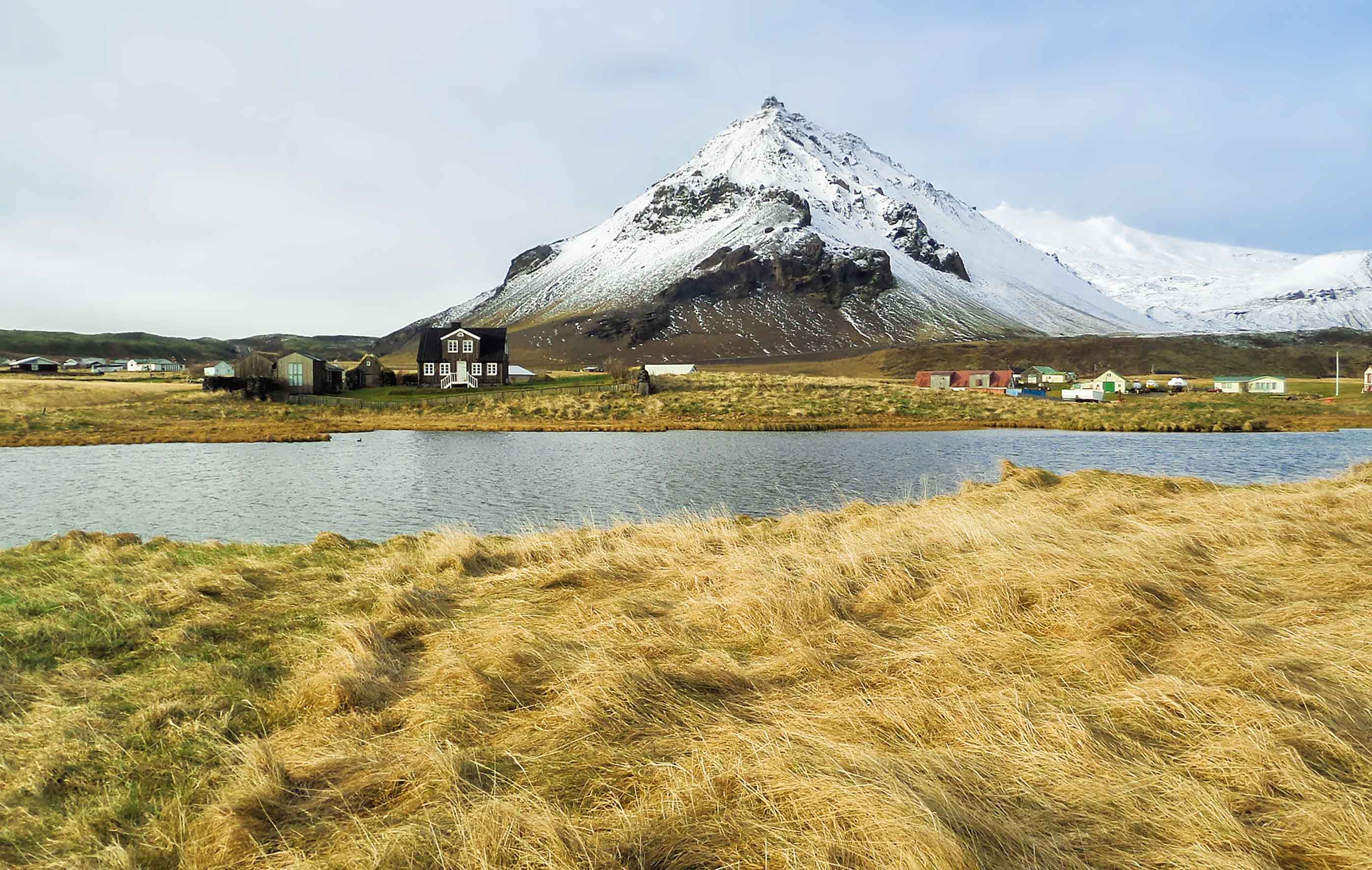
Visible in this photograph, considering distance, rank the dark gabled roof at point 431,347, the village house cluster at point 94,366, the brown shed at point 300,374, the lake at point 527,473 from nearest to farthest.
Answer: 1. the lake at point 527,473
2. the brown shed at point 300,374
3. the dark gabled roof at point 431,347
4. the village house cluster at point 94,366

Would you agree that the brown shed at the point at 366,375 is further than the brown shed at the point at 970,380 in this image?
No

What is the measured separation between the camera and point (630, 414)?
187 ft

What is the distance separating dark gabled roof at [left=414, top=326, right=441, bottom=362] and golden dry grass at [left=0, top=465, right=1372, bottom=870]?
73.3 m

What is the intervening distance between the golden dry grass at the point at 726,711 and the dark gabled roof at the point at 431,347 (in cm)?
7335

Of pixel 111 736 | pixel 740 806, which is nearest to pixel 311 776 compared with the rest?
pixel 111 736

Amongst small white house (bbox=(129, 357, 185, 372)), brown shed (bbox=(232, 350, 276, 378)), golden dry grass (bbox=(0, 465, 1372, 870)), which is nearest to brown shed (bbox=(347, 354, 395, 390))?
brown shed (bbox=(232, 350, 276, 378))

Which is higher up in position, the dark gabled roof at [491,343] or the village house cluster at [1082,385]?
the dark gabled roof at [491,343]

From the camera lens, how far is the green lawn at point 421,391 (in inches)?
2645

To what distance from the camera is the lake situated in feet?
64.7

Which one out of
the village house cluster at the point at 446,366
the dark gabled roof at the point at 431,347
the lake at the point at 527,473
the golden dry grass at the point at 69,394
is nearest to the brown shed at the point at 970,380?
the lake at the point at 527,473

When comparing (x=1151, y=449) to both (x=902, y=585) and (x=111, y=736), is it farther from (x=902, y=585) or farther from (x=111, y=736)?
(x=111, y=736)

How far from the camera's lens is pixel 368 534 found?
17500 millimetres

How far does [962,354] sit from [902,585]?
6751 inches

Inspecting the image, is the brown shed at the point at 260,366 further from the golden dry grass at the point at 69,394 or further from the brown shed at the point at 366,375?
the brown shed at the point at 366,375
